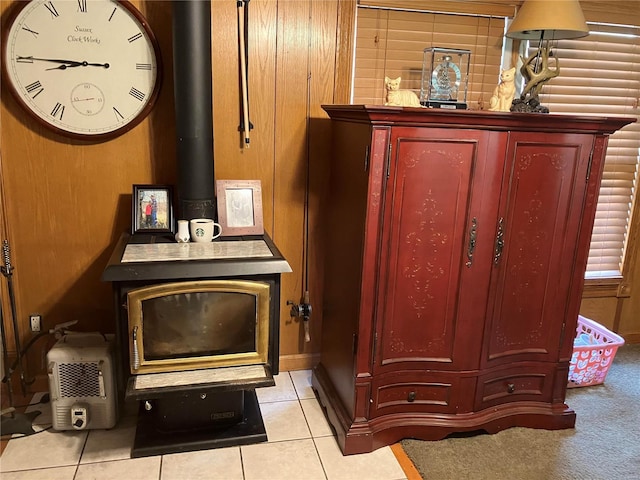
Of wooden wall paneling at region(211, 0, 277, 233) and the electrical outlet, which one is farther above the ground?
wooden wall paneling at region(211, 0, 277, 233)

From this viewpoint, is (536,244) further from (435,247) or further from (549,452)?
(549,452)

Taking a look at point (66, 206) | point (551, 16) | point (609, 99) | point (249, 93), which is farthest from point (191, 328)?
point (609, 99)

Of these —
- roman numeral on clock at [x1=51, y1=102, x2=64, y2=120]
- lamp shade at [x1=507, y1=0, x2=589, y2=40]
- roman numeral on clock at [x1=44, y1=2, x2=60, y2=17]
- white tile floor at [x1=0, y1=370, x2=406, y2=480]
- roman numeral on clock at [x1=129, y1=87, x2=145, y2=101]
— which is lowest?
white tile floor at [x1=0, y1=370, x2=406, y2=480]

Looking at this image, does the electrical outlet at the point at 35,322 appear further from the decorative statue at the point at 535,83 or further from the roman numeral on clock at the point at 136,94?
the decorative statue at the point at 535,83

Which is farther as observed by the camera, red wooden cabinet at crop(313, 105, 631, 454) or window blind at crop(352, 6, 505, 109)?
window blind at crop(352, 6, 505, 109)

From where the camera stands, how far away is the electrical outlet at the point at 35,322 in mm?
2541

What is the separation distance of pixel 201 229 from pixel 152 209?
11.8 inches

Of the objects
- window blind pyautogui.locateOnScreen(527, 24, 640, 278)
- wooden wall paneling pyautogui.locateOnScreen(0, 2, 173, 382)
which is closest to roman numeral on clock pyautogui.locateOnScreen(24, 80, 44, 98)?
wooden wall paneling pyautogui.locateOnScreen(0, 2, 173, 382)

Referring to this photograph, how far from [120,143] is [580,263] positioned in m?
2.12

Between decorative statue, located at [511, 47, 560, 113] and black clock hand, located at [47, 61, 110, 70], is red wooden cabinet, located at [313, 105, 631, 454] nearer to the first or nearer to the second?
decorative statue, located at [511, 47, 560, 113]

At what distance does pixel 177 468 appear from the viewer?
2.15 metres

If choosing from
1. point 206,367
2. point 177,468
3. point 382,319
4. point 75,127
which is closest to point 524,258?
point 382,319

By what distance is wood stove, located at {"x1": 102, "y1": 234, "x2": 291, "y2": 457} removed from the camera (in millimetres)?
2004

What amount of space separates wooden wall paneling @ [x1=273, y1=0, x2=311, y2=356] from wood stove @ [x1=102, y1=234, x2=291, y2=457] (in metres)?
0.46
